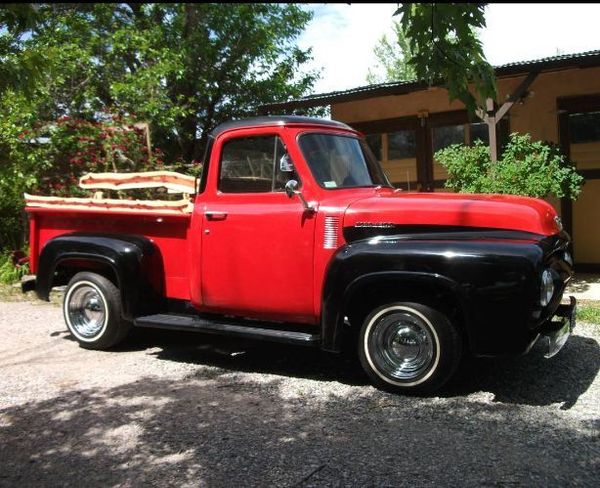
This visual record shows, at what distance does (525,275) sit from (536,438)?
0.99m

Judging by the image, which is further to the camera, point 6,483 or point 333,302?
point 333,302

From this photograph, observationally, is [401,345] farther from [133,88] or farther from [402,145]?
[133,88]

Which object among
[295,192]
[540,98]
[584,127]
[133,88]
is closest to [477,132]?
[540,98]

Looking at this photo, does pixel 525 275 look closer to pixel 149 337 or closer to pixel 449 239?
pixel 449 239

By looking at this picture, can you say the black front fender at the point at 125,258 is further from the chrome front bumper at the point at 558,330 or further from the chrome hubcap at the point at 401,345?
the chrome front bumper at the point at 558,330

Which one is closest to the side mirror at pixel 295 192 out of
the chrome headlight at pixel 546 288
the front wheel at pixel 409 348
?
the front wheel at pixel 409 348

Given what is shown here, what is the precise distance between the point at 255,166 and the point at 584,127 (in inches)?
285

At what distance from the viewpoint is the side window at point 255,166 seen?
5012 millimetres

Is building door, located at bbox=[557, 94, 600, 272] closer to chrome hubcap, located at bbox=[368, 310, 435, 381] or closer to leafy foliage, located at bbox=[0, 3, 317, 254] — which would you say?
leafy foliage, located at bbox=[0, 3, 317, 254]

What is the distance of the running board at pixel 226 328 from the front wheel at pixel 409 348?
1.42 feet

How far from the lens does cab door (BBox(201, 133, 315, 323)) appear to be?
4.81m

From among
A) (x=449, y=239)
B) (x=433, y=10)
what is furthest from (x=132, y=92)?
(x=433, y=10)

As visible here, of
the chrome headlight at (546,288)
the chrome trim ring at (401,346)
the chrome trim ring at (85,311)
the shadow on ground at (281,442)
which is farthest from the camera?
the chrome trim ring at (85,311)

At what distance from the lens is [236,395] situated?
4.64 meters
